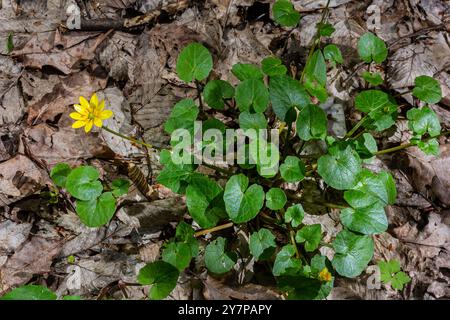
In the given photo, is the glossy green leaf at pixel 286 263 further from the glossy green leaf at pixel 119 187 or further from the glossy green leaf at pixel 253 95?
the glossy green leaf at pixel 119 187

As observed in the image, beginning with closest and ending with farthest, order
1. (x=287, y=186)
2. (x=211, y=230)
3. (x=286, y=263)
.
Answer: (x=286, y=263) → (x=211, y=230) → (x=287, y=186)

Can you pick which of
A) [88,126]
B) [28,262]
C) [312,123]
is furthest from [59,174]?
[312,123]

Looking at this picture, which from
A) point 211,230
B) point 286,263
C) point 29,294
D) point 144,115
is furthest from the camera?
point 144,115

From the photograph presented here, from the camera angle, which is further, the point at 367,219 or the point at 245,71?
the point at 245,71

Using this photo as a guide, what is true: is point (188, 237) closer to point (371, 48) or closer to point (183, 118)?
point (183, 118)

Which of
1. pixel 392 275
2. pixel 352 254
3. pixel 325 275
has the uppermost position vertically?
pixel 352 254

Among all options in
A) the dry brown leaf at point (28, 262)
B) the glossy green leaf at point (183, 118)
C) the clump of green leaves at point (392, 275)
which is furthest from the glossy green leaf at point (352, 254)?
the dry brown leaf at point (28, 262)

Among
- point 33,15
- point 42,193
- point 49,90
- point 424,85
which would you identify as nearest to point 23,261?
point 42,193
